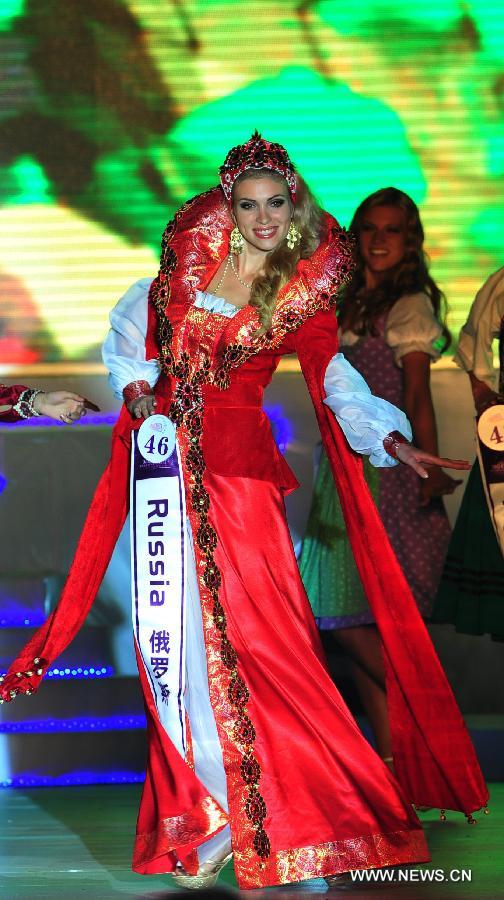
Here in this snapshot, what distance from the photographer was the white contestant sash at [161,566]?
133 inches

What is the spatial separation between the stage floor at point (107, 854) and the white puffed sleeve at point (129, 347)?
1137 mm

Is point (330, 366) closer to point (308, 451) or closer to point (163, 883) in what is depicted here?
point (163, 883)

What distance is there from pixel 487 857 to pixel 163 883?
0.79 meters

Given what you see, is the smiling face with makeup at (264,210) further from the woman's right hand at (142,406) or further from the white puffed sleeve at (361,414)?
the woman's right hand at (142,406)

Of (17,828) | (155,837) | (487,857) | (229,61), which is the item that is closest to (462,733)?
(487,857)

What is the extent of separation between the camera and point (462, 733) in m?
3.43

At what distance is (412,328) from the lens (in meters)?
4.74

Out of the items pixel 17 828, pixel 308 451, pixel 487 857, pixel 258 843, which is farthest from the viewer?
pixel 308 451

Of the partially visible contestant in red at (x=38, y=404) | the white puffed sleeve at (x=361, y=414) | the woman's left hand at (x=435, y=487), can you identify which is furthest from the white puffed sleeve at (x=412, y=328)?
the partially visible contestant in red at (x=38, y=404)

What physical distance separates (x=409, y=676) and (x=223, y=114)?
280 centimetres

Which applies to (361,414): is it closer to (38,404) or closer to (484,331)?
(38,404)

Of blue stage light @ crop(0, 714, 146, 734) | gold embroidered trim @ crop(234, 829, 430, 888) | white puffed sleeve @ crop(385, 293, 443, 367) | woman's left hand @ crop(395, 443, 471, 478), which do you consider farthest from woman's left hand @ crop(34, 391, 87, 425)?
blue stage light @ crop(0, 714, 146, 734)

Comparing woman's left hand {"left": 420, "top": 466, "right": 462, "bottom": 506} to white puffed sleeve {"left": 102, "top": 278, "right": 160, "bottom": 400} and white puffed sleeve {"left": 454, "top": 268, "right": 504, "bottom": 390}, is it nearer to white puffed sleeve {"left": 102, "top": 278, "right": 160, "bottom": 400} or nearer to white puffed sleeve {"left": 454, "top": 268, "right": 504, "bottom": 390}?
white puffed sleeve {"left": 454, "top": 268, "right": 504, "bottom": 390}

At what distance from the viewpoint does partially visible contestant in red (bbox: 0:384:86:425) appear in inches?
137
